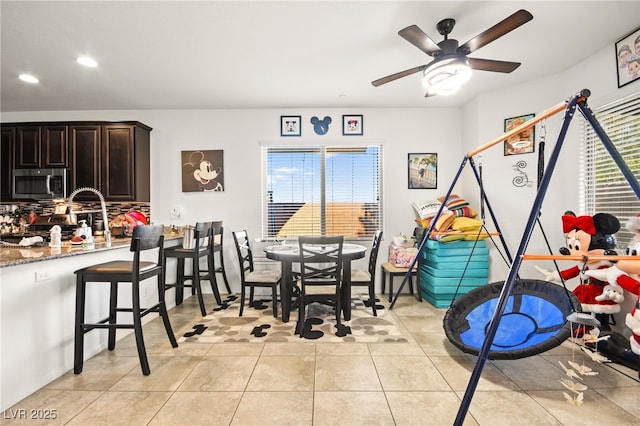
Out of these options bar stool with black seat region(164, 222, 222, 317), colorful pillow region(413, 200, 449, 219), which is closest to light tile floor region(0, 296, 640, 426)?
bar stool with black seat region(164, 222, 222, 317)

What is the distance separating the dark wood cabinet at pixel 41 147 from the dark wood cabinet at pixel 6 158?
7 centimetres

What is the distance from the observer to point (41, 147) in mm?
3861

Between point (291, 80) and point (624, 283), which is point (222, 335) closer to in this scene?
point (291, 80)

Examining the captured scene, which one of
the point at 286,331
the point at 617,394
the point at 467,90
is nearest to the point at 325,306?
the point at 286,331

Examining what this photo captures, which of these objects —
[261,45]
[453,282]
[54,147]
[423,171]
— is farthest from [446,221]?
[54,147]

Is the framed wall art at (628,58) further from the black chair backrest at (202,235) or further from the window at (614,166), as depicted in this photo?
the black chair backrest at (202,235)

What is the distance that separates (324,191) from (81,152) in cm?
335

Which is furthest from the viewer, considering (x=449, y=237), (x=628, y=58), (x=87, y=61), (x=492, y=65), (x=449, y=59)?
(x=449, y=237)

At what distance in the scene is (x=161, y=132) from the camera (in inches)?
166

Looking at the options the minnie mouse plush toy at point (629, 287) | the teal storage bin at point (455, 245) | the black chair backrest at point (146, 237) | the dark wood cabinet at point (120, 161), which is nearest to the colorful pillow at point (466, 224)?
the teal storage bin at point (455, 245)

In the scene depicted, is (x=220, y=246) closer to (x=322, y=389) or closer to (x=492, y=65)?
(x=322, y=389)

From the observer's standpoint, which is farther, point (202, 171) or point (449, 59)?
point (202, 171)

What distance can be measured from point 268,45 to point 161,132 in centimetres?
250

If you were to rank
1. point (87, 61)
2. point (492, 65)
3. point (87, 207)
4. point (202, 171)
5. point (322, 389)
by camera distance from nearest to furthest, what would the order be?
1. point (322, 389)
2. point (492, 65)
3. point (87, 61)
4. point (87, 207)
5. point (202, 171)
